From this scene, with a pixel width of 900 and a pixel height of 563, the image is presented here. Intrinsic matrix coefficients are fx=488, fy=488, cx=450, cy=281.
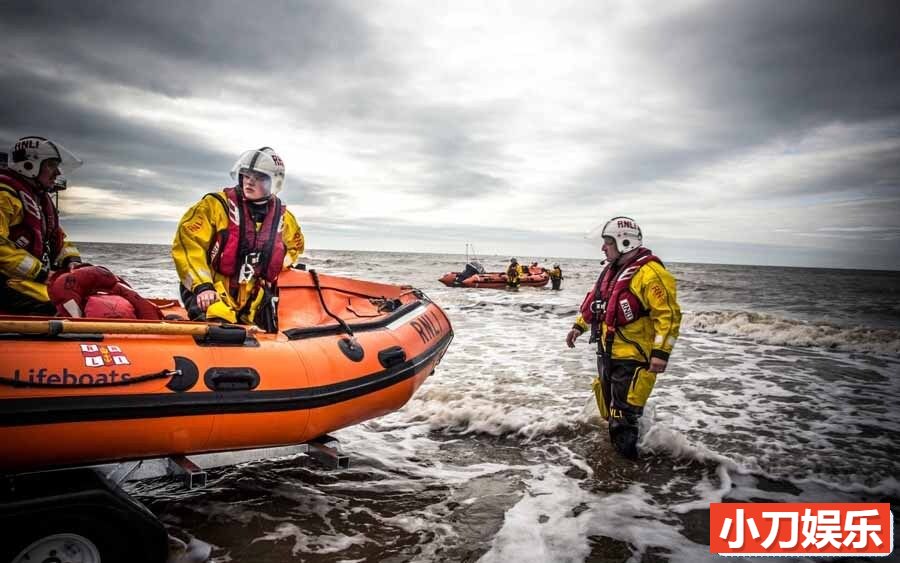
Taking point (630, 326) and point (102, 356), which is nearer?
point (102, 356)

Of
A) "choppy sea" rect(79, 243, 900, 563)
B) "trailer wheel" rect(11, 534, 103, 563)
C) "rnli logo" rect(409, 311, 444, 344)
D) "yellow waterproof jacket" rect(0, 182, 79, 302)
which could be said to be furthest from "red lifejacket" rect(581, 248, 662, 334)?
"yellow waterproof jacket" rect(0, 182, 79, 302)

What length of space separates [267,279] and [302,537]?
5.30 ft

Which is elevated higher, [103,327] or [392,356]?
[103,327]

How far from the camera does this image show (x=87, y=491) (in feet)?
6.12

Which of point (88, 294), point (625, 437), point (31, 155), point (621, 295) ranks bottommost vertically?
point (625, 437)

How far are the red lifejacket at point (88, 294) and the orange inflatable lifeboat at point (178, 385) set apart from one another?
66 cm

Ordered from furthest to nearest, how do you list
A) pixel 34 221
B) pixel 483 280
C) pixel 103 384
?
1. pixel 483 280
2. pixel 34 221
3. pixel 103 384

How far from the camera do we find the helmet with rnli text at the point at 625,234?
3.56 m

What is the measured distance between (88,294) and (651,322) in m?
3.64

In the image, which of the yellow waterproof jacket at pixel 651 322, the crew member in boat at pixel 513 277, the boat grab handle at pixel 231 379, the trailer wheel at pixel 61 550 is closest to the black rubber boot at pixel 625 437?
the yellow waterproof jacket at pixel 651 322

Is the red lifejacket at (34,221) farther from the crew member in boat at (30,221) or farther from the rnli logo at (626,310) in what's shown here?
the rnli logo at (626,310)

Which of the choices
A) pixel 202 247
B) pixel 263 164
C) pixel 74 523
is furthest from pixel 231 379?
pixel 263 164

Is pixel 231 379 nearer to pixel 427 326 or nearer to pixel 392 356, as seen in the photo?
pixel 392 356

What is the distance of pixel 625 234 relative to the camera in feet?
11.7
